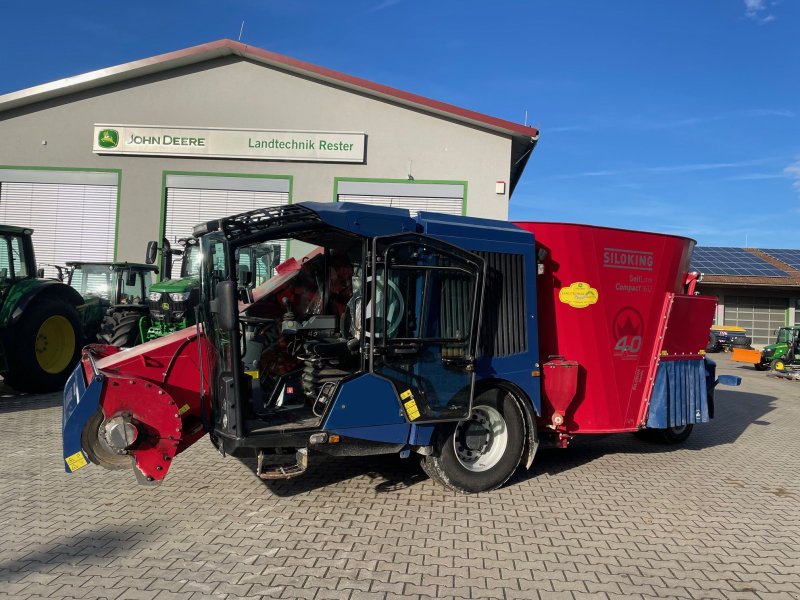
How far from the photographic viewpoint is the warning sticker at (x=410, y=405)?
491 cm

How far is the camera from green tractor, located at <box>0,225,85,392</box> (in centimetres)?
878

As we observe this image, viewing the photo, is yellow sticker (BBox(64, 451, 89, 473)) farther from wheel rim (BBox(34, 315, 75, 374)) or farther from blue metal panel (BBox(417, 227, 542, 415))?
wheel rim (BBox(34, 315, 75, 374))

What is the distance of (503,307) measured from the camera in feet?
18.2

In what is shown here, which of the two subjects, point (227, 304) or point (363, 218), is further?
point (363, 218)

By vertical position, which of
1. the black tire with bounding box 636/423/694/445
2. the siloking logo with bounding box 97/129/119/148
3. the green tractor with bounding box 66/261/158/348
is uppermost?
the siloking logo with bounding box 97/129/119/148

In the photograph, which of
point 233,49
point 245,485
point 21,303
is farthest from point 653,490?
point 233,49

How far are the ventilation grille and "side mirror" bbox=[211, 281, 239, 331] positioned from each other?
2.21 meters

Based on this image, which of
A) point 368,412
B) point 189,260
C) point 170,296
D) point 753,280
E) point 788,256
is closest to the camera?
point 368,412

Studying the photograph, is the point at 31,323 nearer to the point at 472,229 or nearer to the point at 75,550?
the point at 75,550

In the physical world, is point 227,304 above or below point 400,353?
above

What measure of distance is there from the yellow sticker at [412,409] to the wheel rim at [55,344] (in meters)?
7.13

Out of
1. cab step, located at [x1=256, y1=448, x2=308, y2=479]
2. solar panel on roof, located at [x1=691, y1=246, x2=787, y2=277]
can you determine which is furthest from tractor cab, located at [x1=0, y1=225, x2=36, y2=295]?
solar panel on roof, located at [x1=691, y1=246, x2=787, y2=277]

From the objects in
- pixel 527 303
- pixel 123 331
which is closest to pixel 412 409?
pixel 527 303

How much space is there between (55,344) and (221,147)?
27.5 feet
